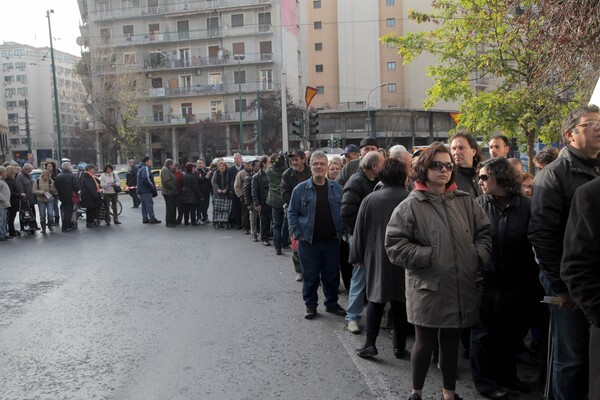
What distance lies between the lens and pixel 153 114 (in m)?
62.5

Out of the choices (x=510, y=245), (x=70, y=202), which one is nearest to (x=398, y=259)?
(x=510, y=245)

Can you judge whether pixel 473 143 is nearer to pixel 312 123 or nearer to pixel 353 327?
pixel 353 327

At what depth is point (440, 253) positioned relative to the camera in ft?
12.5

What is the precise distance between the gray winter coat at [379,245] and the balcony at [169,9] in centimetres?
5971

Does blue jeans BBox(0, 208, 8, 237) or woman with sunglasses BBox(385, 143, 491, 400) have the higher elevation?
woman with sunglasses BBox(385, 143, 491, 400)

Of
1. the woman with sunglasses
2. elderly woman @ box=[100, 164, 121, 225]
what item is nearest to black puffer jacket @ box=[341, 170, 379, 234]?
the woman with sunglasses

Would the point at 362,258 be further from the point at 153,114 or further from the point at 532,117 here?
the point at 153,114

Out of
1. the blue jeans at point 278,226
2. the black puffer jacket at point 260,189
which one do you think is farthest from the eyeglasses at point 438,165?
the black puffer jacket at point 260,189

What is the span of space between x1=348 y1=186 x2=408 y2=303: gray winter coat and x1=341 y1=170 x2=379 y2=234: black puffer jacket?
0.71m

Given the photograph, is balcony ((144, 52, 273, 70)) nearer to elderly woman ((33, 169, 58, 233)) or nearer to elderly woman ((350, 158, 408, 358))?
elderly woman ((33, 169, 58, 233))

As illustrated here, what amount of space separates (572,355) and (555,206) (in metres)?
0.96

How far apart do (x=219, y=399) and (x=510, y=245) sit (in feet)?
8.23

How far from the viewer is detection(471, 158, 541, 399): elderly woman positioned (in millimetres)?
4133

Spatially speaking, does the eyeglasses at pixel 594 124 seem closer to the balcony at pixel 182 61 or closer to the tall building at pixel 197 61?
the tall building at pixel 197 61
